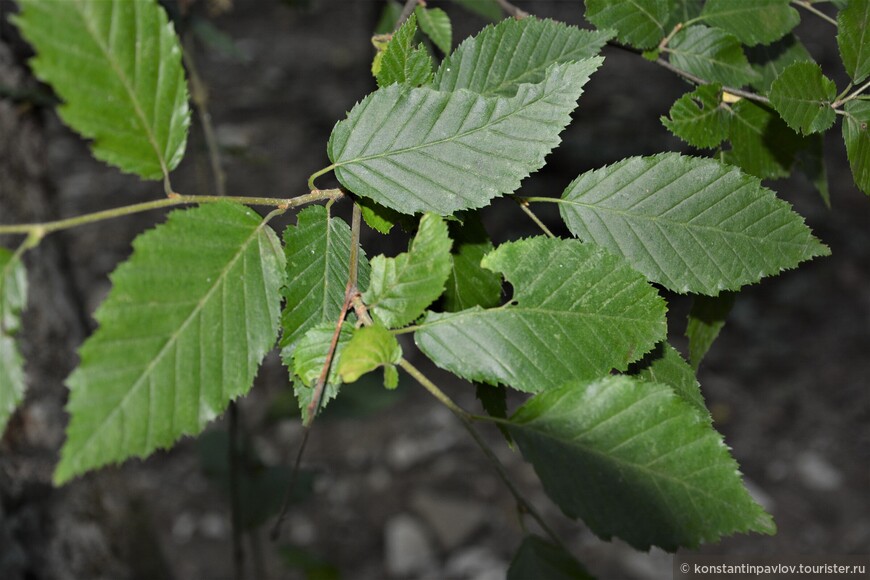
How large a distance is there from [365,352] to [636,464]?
0.28 meters

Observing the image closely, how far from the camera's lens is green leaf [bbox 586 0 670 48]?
93 centimetres

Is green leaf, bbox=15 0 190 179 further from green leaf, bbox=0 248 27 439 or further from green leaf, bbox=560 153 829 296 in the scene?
green leaf, bbox=560 153 829 296

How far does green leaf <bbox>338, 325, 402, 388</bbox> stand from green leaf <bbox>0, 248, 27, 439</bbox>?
0.27 meters

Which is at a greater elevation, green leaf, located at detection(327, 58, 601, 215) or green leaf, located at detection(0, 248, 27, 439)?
green leaf, located at detection(327, 58, 601, 215)

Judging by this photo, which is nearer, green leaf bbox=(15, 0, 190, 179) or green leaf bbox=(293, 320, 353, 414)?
green leaf bbox=(15, 0, 190, 179)

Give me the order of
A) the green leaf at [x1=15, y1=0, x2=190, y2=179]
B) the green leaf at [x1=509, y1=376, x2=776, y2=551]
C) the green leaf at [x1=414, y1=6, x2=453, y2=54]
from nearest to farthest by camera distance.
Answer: the green leaf at [x1=15, y1=0, x2=190, y2=179] → the green leaf at [x1=509, y1=376, x2=776, y2=551] → the green leaf at [x1=414, y1=6, x2=453, y2=54]

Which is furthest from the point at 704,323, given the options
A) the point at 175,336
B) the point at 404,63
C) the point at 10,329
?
the point at 10,329

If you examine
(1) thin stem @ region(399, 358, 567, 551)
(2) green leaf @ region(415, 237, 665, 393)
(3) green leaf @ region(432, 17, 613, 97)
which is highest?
(3) green leaf @ region(432, 17, 613, 97)

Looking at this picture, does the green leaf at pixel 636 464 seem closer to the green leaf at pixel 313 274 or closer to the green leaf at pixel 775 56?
the green leaf at pixel 313 274

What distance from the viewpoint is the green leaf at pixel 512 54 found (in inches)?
33.9

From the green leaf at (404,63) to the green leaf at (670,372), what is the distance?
382 millimetres

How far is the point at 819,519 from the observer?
113 inches

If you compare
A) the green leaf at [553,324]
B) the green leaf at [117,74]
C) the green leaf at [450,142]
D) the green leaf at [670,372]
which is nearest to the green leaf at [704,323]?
the green leaf at [670,372]

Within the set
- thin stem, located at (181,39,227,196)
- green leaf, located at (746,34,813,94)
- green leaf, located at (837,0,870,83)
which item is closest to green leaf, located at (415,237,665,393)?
green leaf, located at (837,0,870,83)
